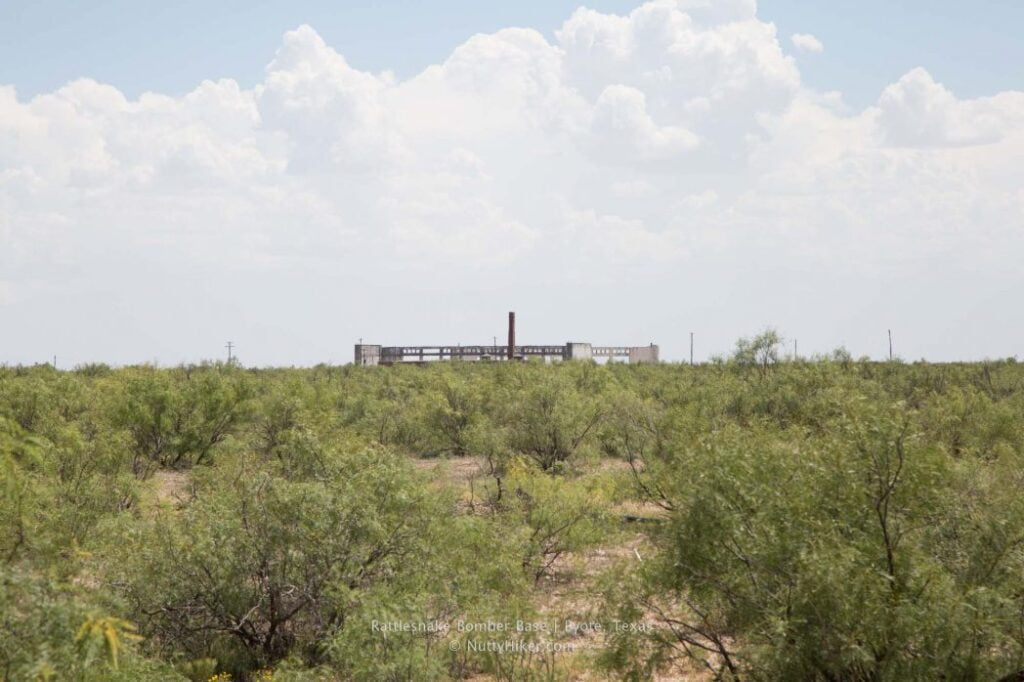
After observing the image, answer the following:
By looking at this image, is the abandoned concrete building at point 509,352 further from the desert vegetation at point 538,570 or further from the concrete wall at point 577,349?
the desert vegetation at point 538,570

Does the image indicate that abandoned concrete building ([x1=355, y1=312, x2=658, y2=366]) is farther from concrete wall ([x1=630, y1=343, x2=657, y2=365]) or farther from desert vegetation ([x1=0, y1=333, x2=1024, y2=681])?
desert vegetation ([x1=0, y1=333, x2=1024, y2=681])

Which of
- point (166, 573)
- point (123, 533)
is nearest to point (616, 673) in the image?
point (166, 573)

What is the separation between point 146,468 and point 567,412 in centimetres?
932

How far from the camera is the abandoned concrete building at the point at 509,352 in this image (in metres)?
71.3

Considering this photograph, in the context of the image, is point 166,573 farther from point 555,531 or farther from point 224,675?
point 555,531

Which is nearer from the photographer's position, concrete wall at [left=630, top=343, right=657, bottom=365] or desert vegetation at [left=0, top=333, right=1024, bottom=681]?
desert vegetation at [left=0, top=333, right=1024, bottom=681]

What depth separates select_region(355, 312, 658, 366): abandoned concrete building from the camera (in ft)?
234

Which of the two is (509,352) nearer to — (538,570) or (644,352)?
(644,352)

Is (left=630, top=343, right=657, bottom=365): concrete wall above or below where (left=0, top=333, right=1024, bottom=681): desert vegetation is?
above

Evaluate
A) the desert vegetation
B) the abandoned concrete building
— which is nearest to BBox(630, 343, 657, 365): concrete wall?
the abandoned concrete building

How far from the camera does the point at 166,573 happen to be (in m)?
10.6

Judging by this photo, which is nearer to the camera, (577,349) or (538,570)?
(538,570)

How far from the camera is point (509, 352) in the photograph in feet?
243

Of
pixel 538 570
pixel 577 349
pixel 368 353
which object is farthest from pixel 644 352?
pixel 538 570
